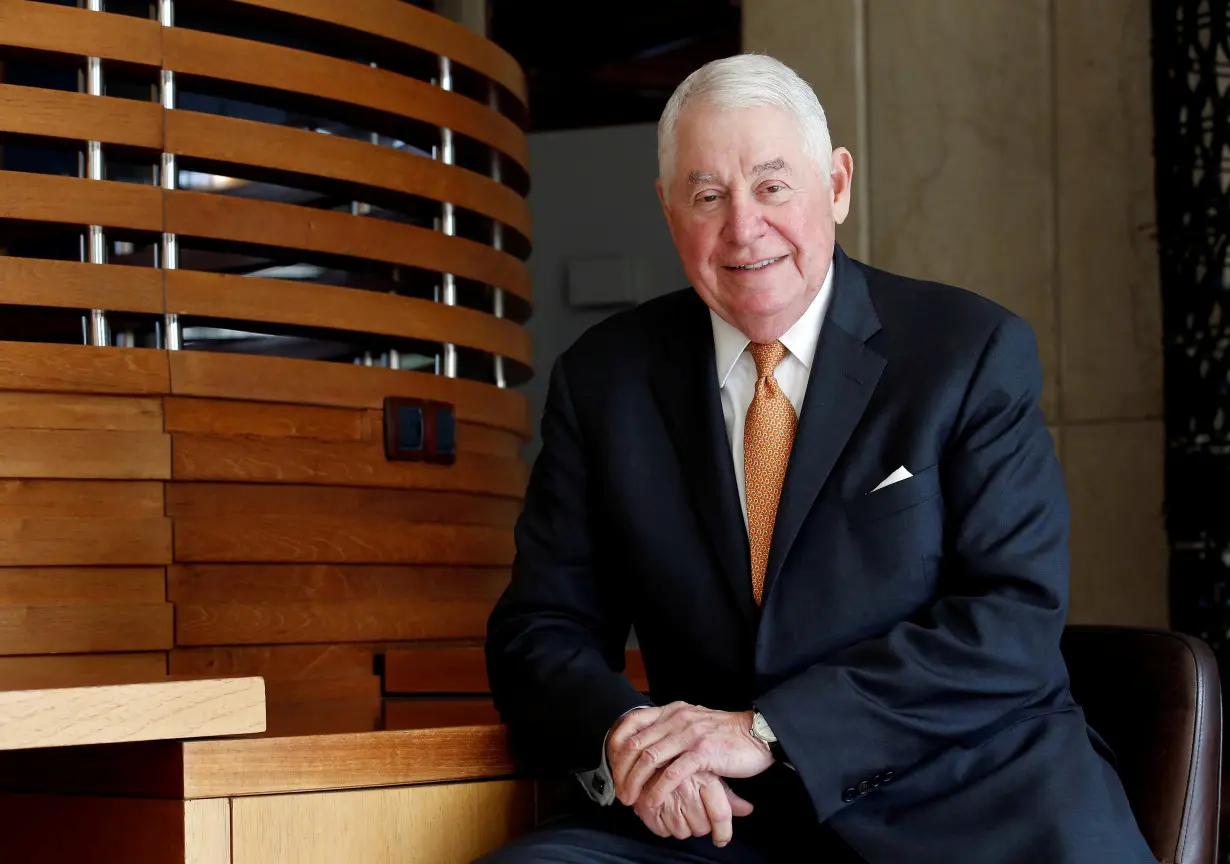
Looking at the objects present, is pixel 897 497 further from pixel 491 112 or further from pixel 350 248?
pixel 491 112

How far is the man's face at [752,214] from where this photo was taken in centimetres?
195

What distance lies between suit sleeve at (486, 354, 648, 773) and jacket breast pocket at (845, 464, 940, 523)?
0.36m

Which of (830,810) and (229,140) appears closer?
(830,810)

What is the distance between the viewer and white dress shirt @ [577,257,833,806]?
6.59ft

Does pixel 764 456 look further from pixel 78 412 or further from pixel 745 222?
pixel 78 412

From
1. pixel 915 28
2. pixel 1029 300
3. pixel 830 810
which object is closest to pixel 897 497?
pixel 830 810

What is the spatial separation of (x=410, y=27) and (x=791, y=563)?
6.56 ft

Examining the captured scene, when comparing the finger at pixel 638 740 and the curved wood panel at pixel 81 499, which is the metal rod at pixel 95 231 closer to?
the curved wood panel at pixel 81 499

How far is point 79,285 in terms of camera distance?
9.32 feet

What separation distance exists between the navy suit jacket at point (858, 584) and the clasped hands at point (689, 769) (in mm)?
48

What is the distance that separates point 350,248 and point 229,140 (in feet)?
1.12

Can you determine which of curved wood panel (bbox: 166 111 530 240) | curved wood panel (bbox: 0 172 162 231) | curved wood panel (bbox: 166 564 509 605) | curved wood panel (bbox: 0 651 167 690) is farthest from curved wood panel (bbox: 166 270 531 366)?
curved wood panel (bbox: 0 651 167 690)

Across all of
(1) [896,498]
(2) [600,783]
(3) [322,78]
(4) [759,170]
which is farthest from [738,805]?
(3) [322,78]

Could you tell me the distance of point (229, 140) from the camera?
3033 mm
